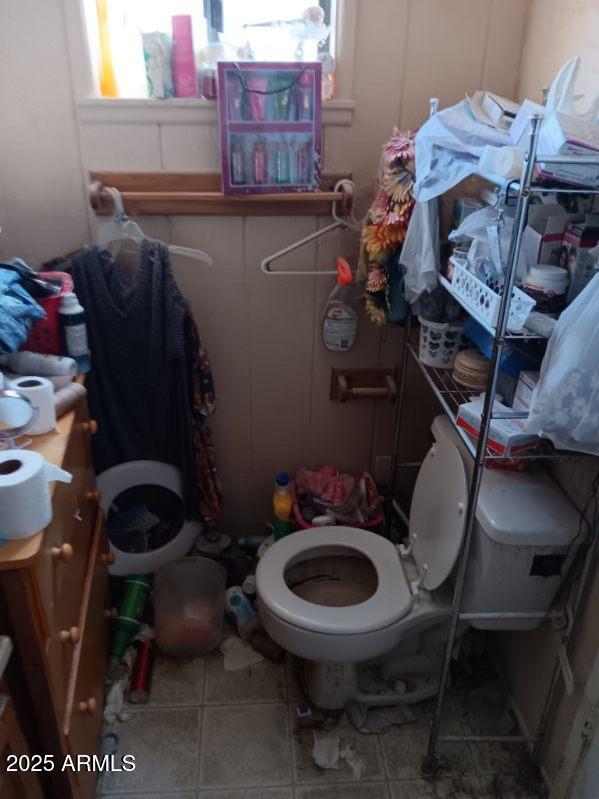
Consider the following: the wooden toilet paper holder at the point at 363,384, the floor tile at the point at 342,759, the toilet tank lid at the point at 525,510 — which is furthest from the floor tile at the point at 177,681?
the toilet tank lid at the point at 525,510

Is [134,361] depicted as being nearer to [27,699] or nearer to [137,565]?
[137,565]

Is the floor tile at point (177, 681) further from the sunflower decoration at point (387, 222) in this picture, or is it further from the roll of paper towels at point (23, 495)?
the sunflower decoration at point (387, 222)

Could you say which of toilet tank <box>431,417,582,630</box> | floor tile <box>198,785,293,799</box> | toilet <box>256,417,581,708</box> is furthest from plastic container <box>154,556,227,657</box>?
toilet tank <box>431,417,582,630</box>

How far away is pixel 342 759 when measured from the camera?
1698 millimetres

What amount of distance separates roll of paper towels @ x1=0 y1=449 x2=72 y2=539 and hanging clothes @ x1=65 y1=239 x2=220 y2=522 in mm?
758

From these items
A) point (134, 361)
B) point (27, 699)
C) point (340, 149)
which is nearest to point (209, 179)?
point (340, 149)

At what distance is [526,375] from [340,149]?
89 centimetres

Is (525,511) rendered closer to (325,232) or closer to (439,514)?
(439,514)

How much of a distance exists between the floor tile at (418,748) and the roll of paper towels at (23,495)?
3.87ft

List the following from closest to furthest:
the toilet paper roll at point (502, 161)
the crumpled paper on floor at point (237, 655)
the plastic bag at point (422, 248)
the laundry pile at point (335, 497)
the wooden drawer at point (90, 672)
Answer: the toilet paper roll at point (502, 161), the wooden drawer at point (90, 672), the plastic bag at point (422, 248), the crumpled paper on floor at point (237, 655), the laundry pile at point (335, 497)

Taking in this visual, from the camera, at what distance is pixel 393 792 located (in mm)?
Answer: 1626

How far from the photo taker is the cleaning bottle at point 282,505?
2.08 m

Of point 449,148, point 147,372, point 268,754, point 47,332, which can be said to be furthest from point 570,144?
point 268,754

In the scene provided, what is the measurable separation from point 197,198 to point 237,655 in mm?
1345
